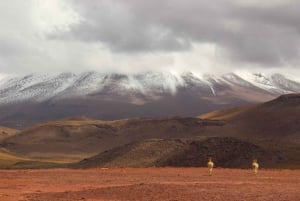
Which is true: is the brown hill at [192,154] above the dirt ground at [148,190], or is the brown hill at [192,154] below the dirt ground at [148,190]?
above

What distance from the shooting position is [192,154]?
9181 cm

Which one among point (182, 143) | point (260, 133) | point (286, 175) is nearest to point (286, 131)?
point (260, 133)

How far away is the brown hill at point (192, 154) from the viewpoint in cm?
8525

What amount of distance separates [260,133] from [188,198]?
543ft

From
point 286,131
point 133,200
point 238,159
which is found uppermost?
point 286,131

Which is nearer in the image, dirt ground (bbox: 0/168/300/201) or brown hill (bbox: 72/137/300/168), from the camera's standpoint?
dirt ground (bbox: 0/168/300/201)

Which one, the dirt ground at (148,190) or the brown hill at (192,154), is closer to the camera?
the dirt ground at (148,190)

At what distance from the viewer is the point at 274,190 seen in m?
41.2

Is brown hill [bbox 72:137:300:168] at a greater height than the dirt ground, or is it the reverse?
brown hill [bbox 72:137:300:168]

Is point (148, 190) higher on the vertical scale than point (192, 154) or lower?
lower

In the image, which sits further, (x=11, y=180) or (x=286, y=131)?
(x=286, y=131)

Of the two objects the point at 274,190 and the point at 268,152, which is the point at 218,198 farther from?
the point at 268,152

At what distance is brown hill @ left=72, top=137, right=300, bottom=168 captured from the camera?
8525 centimetres

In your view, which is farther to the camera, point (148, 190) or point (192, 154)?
point (192, 154)
